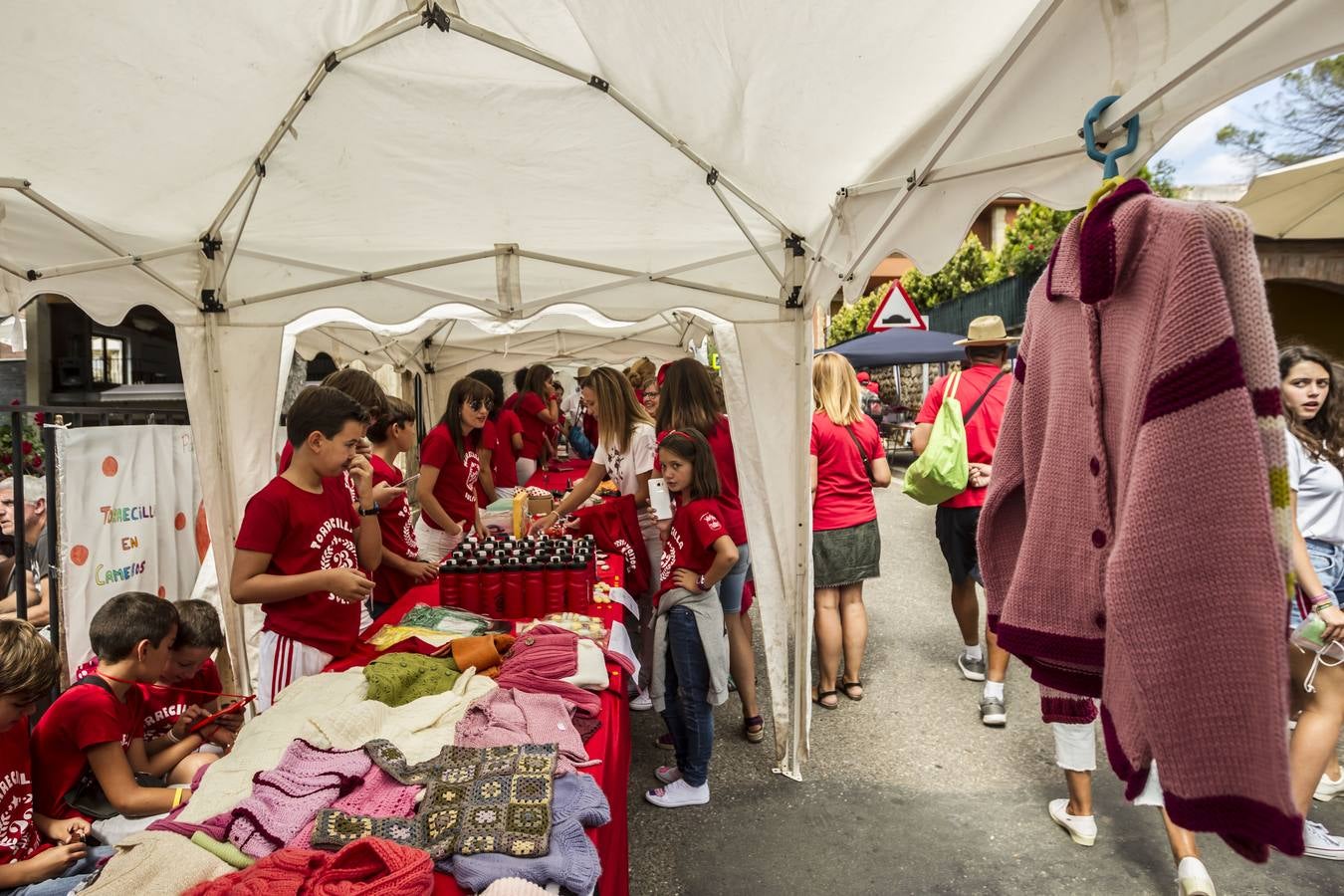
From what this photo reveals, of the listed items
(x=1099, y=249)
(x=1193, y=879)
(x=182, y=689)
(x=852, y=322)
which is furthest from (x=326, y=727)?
(x=852, y=322)

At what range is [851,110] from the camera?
7.51 ft

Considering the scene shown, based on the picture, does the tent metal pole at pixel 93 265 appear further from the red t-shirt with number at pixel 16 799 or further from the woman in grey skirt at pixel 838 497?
the woman in grey skirt at pixel 838 497

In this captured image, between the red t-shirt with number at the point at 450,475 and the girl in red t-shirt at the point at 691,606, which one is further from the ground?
the red t-shirt with number at the point at 450,475

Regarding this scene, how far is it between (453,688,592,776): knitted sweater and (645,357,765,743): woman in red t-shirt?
5.82 feet

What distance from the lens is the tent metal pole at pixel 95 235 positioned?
276 cm

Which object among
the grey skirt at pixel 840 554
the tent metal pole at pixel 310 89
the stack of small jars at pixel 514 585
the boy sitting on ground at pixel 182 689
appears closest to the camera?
the boy sitting on ground at pixel 182 689

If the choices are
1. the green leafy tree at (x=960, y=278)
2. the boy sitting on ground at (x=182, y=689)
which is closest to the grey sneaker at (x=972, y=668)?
the boy sitting on ground at (x=182, y=689)

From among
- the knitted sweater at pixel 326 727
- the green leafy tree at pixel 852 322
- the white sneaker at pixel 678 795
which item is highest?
the green leafy tree at pixel 852 322

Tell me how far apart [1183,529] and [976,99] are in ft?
4.13

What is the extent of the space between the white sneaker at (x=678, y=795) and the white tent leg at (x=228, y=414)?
Result: 7.50 ft

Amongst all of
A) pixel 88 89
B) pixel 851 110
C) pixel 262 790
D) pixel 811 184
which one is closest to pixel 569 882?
pixel 262 790

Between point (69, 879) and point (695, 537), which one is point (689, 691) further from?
point (69, 879)

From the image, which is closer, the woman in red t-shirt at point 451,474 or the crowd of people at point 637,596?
the crowd of people at point 637,596

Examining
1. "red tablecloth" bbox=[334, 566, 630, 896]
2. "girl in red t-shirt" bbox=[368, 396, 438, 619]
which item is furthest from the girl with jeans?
"girl in red t-shirt" bbox=[368, 396, 438, 619]
